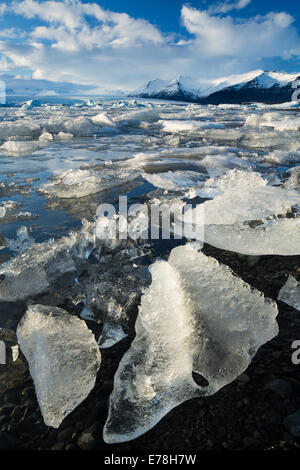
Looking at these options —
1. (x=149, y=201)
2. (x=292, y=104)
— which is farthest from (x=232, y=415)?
(x=292, y=104)

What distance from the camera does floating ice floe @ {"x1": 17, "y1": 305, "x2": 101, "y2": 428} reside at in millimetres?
935

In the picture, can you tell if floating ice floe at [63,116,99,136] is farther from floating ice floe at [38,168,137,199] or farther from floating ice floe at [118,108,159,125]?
floating ice floe at [38,168,137,199]

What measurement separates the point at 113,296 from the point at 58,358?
438 millimetres

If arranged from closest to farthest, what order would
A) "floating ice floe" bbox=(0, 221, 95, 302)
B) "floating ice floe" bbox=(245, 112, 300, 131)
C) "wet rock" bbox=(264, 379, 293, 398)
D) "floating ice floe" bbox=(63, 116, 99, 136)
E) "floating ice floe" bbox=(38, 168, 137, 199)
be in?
"wet rock" bbox=(264, 379, 293, 398), "floating ice floe" bbox=(0, 221, 95, 302), "floating ice floe" bbox=(38, 168, 137, 199), "floating ice floe" bbox=(245, 112, 300, 131), "floating ice floe" bbox=(63, 116, 99, 136)

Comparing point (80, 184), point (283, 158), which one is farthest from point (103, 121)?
point (80, 184)

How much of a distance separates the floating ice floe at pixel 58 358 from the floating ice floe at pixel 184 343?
138mm

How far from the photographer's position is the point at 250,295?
121cm

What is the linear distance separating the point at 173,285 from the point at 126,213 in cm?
134

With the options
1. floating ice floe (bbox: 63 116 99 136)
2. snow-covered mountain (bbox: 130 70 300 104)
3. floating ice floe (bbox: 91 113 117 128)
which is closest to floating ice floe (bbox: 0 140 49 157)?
floating ice floe (bbox: 63 116 99 136)

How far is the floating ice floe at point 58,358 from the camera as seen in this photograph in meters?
0.94

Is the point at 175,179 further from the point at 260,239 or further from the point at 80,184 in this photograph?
the point at 260,239

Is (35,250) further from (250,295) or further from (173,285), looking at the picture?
(250,295)

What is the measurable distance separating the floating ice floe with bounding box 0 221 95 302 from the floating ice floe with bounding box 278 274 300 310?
1257mm

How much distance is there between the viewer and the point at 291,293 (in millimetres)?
1355
